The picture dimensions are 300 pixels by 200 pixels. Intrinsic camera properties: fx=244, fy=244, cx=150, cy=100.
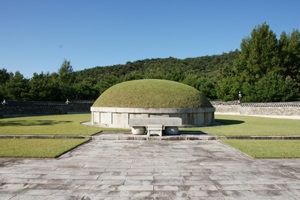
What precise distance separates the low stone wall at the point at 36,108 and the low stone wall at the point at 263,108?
23.9 metres

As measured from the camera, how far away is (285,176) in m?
6.83

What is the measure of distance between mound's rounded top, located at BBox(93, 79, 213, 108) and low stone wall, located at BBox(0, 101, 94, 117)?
1779 centimetres

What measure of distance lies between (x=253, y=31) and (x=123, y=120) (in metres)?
44.8

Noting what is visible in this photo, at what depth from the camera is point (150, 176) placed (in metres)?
6.77

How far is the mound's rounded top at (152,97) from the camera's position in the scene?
18.6 metres

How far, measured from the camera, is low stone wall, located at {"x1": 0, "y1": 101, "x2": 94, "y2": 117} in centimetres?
3272

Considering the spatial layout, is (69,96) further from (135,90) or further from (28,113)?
(135,90)

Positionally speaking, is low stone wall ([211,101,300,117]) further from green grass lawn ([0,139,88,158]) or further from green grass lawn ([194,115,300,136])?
green grass lawn ([0,139,88,158])

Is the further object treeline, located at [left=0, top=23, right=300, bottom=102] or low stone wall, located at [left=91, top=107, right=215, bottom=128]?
treeline, located at [left=0, top=23, right=300, bottom=102]

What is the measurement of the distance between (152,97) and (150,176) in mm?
12561

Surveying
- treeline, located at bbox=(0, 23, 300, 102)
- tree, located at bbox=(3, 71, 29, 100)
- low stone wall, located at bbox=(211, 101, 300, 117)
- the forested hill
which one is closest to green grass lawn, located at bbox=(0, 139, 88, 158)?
low stone wall, located at bbox=(211, 101, 300, 117)

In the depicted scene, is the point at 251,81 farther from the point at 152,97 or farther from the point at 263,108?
the point at 152,97

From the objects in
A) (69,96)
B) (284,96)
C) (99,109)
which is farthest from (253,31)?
(99,109)

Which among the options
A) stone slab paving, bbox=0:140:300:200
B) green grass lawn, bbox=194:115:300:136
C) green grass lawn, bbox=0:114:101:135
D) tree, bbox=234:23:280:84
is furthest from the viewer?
tree, bbox=234:23:280:84
